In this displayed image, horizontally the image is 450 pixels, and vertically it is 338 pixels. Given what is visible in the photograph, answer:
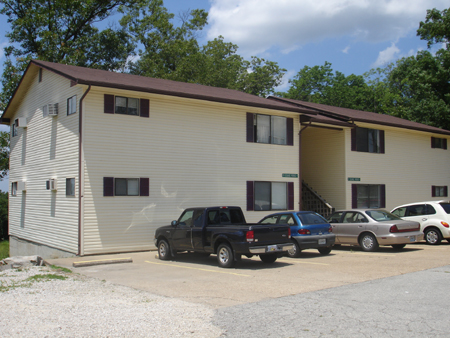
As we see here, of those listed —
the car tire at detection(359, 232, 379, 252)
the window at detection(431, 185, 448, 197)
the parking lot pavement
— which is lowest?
the parking lot pavement

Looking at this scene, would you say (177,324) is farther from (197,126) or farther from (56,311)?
(197,126)

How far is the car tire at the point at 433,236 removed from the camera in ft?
57.2

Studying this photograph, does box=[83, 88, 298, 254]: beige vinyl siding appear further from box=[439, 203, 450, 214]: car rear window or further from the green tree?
the green tree

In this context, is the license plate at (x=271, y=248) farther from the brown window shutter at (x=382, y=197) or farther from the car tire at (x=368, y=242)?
the brown window shutter at (x=382, y=197)

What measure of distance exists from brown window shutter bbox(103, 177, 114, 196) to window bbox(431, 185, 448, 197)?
2092cm

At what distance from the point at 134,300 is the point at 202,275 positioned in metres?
3.18

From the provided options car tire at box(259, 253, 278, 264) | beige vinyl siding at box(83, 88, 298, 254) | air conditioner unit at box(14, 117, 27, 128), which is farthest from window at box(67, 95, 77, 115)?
car tire at box(259, 253, 278, 264)

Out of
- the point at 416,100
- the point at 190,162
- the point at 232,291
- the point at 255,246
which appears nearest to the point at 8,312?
the point at 232,291

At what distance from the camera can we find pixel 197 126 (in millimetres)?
18766

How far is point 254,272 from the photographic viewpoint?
1174cm

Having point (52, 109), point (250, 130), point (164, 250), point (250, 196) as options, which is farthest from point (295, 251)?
point (52, 109)

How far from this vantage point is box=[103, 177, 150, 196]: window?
53.7ft

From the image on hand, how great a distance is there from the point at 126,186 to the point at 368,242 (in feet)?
28.7

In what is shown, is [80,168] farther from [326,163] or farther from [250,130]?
[326,163]
